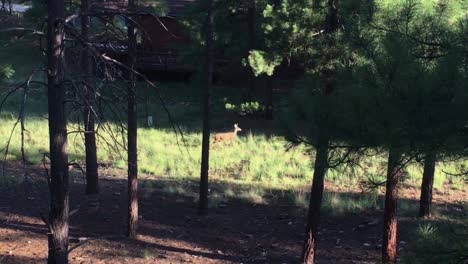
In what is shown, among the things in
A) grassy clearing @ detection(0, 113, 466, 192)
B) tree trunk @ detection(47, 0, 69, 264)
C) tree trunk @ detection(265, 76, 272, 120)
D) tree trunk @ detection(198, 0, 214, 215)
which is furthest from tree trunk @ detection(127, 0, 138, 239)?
tree trunk @ detection(265, 76, 272, 120)

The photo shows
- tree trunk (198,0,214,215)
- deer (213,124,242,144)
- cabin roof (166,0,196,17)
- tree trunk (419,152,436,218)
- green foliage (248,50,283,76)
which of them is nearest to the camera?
tree trunk (419,152,436,218)

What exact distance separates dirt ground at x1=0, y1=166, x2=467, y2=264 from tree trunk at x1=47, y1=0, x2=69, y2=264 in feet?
9.64

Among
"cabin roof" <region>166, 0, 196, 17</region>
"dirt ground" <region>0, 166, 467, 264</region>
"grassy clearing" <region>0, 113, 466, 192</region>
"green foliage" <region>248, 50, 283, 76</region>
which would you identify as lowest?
"dirt ground" <region>0, 166, 467, 264</region>

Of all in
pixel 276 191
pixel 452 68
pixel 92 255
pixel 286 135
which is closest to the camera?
pixel 452 68

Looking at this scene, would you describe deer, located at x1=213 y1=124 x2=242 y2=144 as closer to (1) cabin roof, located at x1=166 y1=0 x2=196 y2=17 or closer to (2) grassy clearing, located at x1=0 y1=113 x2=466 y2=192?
(2) grassy clearing, located at x1=0 y1=113 x2=466 y2=192

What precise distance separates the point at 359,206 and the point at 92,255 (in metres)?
5.80

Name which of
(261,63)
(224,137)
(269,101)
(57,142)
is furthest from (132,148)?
(269,101)

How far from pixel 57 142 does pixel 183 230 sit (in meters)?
5.98

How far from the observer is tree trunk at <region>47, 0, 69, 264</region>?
444 cm

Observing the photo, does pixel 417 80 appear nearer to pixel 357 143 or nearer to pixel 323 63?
pixel 357 143

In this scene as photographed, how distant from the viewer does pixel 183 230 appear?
404 inches

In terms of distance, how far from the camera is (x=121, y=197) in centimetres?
1211

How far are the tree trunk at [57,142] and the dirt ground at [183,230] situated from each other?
294cm

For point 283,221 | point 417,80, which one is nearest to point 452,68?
point 417,80
